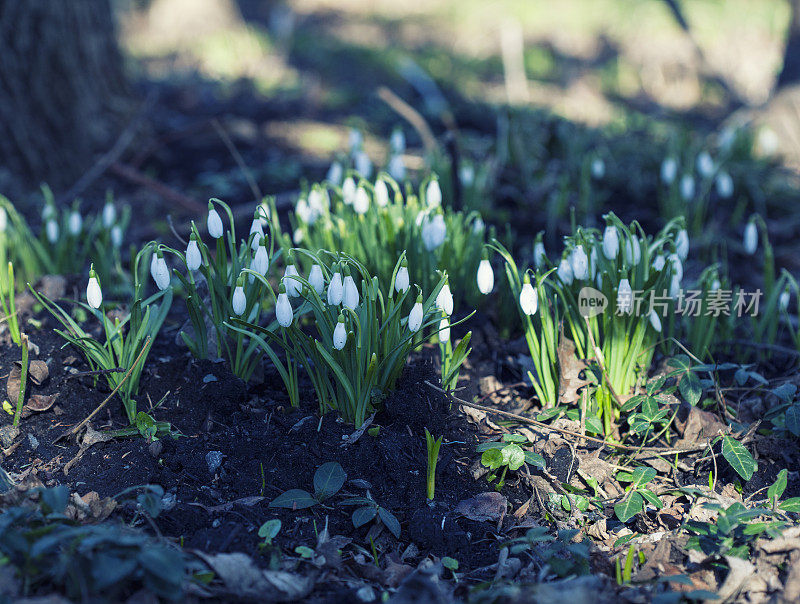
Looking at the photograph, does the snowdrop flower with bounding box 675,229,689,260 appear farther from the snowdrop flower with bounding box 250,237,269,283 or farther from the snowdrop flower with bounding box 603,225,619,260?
the snowdrop flower with bounding box 250,237,269,283

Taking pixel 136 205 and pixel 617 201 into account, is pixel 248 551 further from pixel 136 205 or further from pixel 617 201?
pixel 617 201

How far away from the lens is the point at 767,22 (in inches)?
373

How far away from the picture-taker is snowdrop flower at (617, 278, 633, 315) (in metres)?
2.24

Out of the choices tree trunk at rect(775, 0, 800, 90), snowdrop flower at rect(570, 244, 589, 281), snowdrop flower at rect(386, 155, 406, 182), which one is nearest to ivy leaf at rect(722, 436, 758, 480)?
snowdrop flower at rect(570, 244, 589, 281)

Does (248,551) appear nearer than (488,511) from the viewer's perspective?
Yes

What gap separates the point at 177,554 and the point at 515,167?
3.63 metres

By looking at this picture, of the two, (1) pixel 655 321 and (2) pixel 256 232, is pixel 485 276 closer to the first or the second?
(1) pixel 655 321

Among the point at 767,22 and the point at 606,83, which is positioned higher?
the point at 767,22

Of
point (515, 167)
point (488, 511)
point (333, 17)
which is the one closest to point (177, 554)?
point (488, 511)

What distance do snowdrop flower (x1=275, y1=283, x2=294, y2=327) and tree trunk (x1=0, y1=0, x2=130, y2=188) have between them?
9.67 feet

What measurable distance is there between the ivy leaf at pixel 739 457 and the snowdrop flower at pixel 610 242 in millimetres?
680

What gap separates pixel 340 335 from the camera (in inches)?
77.7

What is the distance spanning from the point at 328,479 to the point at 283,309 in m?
0.51

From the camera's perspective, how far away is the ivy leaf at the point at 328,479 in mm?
2008
